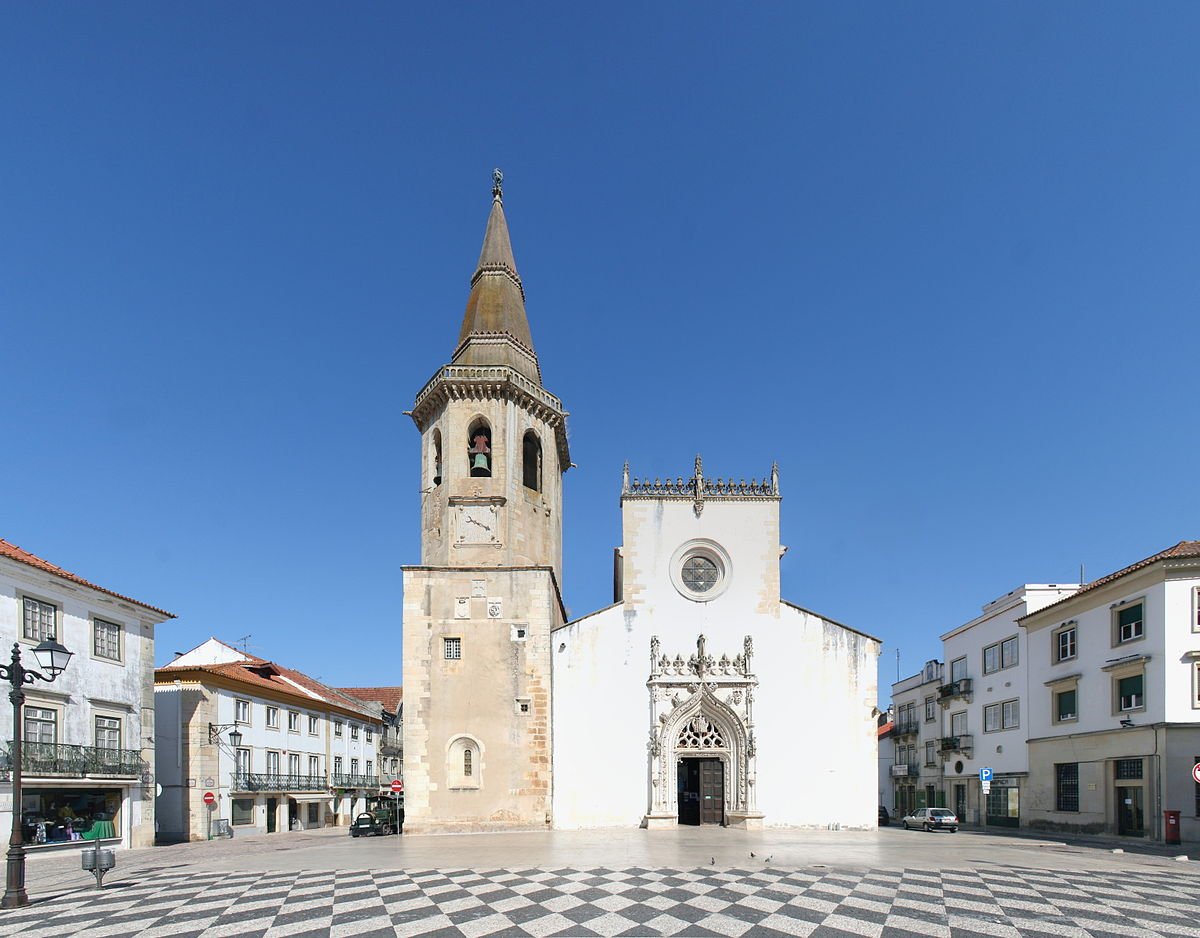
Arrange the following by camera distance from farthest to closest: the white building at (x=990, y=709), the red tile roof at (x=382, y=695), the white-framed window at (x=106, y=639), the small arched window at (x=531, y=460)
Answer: the red tile roof at (x=382, y=695)
the white building at (x=990, y=709)
the small arched window at (x=531, y=460)
the white-framed window at (x=106, y=639)

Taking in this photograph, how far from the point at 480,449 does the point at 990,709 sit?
25394 millimetres

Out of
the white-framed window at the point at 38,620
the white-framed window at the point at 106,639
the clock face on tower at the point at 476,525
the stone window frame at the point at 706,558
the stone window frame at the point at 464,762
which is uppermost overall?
the clock face on tower at the point at 476,525

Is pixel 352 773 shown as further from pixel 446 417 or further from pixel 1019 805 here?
pixel 1019 805

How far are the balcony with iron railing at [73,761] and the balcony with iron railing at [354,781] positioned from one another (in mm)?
17803

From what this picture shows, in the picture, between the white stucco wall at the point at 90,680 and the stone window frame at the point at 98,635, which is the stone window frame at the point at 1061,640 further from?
the stone window frame at the point at 98,635

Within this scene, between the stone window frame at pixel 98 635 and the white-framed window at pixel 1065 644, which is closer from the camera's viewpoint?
the stone window frame at pixel 98 635

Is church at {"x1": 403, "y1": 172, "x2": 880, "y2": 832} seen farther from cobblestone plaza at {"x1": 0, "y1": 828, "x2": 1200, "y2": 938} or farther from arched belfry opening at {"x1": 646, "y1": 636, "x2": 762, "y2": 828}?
cobblestone plaza at {"x1": 0, "y1": 828, "x2": 1200, "y2": 938}

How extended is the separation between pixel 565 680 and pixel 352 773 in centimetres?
2291

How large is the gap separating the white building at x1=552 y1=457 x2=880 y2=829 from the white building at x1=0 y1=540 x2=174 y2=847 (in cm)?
1285

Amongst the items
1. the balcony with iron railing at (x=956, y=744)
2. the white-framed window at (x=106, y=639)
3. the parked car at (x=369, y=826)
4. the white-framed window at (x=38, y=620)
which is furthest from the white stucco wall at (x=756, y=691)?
the white-framed window at (x=38, y=620)

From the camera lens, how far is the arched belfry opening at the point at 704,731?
2681 centimetres

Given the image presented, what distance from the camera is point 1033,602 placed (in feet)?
112

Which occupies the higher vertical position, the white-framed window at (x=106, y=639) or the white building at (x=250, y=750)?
the white-framed window at (x=106, y=639)

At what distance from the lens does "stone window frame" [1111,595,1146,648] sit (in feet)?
85.0
